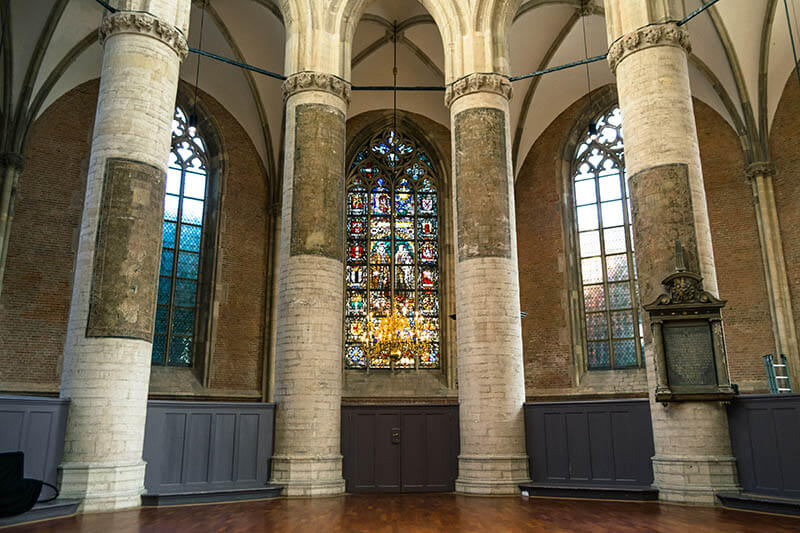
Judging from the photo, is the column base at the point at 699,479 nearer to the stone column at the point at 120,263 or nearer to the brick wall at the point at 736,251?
the brick wall at the point at 736,251

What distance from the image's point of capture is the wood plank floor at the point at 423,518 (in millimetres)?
7465

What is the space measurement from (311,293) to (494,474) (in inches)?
172

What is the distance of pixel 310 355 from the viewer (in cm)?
1173

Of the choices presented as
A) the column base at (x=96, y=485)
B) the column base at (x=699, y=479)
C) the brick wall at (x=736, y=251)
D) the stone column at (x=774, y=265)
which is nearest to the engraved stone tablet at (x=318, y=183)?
the column base at (x=96, y=485)

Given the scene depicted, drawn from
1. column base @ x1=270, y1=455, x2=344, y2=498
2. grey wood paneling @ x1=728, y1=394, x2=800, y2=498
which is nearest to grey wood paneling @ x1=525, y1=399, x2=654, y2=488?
grey wood paneling @ x1=728, y1=394, x2=800, y2=498

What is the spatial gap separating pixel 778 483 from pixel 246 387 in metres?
11.8

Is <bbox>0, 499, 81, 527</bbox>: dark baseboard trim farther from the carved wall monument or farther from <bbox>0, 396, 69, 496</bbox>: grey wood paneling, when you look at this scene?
the carved wall monument

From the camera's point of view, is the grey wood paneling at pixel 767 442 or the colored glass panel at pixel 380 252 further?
the colored glass panel at pixel 380 252

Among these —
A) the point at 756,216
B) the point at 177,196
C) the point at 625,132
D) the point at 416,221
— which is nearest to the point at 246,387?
the point at 177,196

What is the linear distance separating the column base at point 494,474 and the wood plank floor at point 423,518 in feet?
2.91

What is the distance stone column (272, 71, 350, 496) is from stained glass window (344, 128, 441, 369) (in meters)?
5.29

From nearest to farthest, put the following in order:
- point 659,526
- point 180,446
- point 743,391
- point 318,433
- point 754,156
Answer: point 659,526
point 180,446
point 318,433
point 743,391
point 754,156

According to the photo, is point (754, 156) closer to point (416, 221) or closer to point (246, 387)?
point (416, 221)

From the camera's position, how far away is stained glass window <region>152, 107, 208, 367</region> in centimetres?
1644
